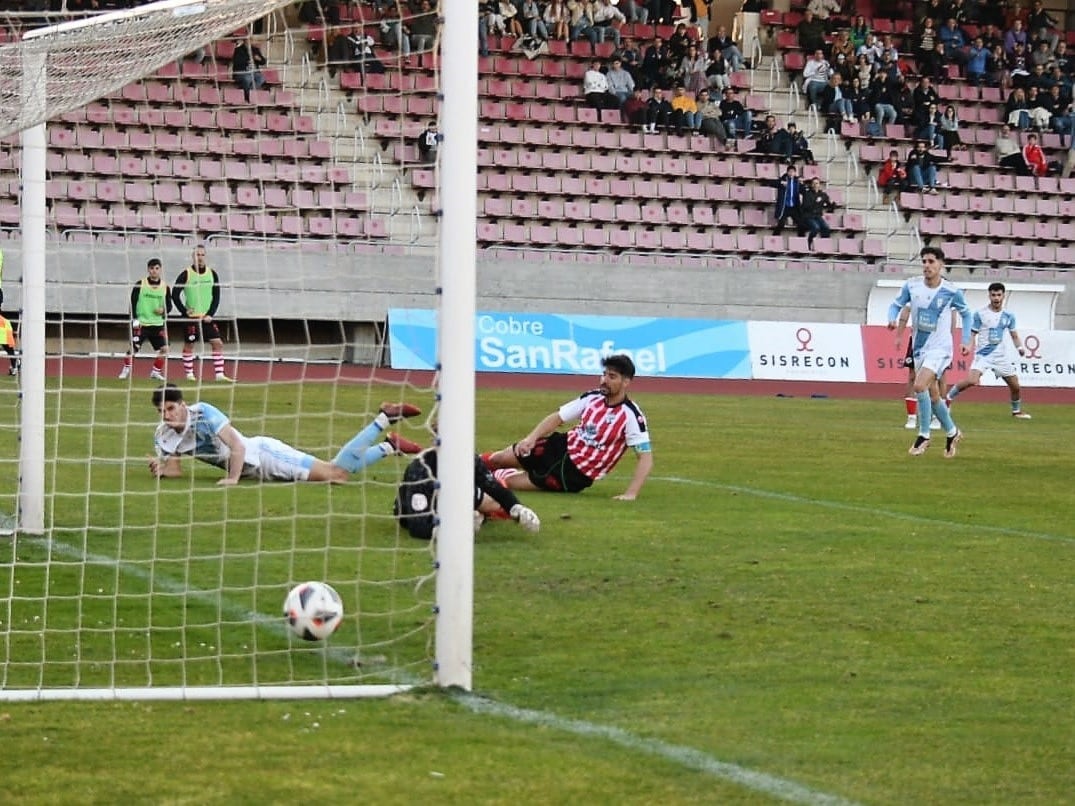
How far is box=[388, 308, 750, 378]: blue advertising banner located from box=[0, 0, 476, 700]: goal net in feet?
28.4

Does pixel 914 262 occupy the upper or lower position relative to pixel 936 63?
lower

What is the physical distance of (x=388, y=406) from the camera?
1183cm

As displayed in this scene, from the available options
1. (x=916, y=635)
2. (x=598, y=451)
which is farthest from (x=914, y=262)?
(x=916, y=635)

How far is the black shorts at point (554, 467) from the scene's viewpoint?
13156 mm

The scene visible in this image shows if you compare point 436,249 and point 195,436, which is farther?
point 195,436

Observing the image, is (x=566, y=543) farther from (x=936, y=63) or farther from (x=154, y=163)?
(x=936, y=63)

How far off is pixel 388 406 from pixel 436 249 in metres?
5.27

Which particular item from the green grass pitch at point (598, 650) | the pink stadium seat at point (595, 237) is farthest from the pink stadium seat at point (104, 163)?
the pink stadium seat at point (595, 237)

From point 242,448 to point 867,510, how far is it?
4413mm

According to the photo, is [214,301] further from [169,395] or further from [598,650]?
[598,650]

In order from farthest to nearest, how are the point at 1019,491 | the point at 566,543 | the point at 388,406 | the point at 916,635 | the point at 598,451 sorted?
the point at 1019,491
the point at 598,451
the point at 388,406
the point at 566,543
the point at 916,635

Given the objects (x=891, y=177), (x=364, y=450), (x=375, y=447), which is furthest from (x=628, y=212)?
(x=364, y=450)

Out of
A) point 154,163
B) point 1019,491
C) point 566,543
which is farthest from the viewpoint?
point 154,163

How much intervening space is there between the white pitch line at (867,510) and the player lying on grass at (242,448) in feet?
8.89
